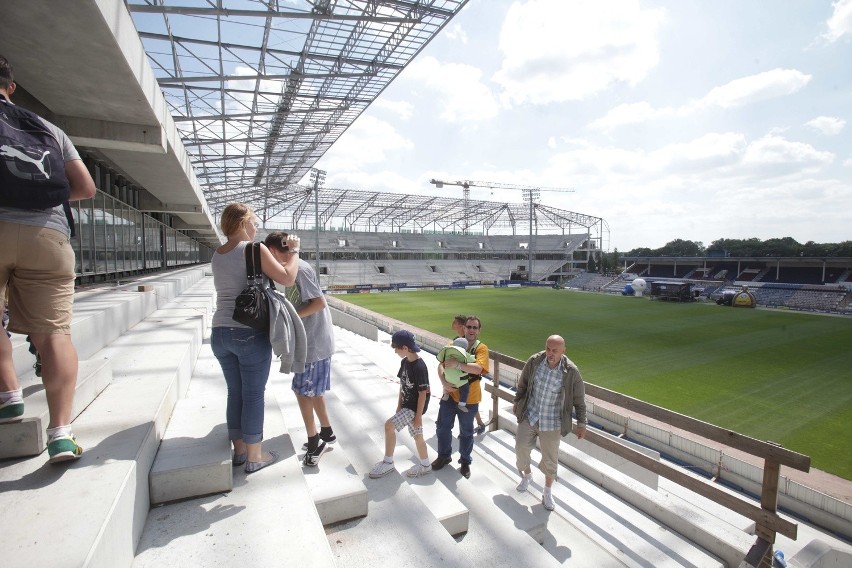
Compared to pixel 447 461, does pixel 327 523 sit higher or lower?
higher

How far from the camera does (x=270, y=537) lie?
1.88m

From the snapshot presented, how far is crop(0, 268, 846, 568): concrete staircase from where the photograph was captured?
5.60 feet

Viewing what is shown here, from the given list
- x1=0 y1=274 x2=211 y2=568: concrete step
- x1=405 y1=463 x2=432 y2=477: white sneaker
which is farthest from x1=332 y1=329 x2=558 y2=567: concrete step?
x1=0 y1=274 x2=211 y2=568: concrete step

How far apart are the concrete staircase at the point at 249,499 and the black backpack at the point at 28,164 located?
1013 mm

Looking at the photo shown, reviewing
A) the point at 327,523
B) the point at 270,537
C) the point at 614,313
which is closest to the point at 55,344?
the point at 270,537

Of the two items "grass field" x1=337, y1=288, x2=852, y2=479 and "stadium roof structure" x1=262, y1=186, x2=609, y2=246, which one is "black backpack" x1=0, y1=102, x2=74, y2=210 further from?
"stadium roof structure" x1=262, y1=186, x2=609, y2=246

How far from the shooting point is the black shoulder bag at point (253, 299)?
224 cm

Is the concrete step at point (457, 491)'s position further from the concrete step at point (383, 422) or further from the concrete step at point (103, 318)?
the concrete step at point (103, 318)

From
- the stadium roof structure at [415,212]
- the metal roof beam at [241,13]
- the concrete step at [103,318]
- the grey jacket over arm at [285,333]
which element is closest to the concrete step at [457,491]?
the grey jacket over arm at [285,333]

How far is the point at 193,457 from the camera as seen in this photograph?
2.28 meters

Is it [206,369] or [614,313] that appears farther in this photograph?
[614,313]

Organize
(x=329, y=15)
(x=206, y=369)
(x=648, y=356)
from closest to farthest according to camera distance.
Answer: (x=206, y=369) → (x=329, y=15) → (x=648, y=356)

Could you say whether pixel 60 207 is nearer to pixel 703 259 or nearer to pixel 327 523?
pixel 327 523

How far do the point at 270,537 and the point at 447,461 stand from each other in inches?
94.7
